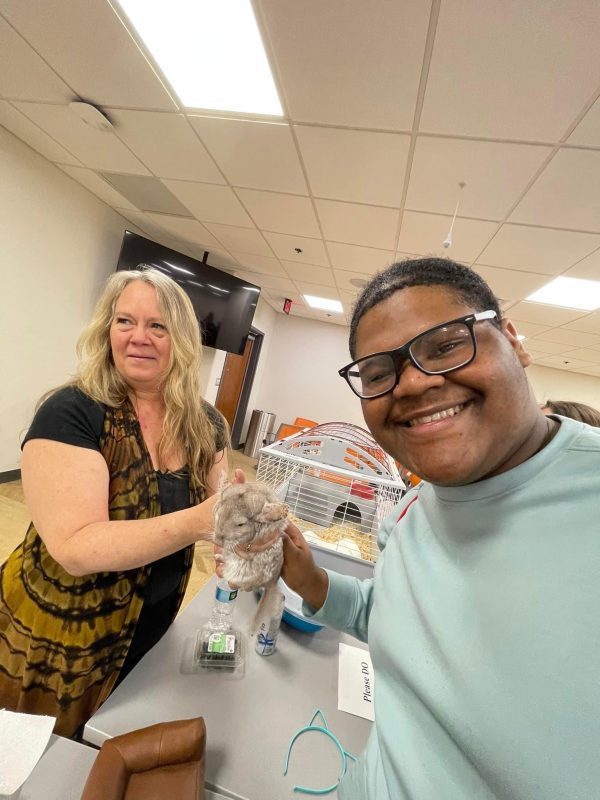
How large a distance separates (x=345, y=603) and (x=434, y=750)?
35cm

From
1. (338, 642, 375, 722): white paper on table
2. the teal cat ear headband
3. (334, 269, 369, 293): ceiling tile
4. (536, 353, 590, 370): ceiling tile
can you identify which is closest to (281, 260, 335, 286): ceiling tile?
(334, 269, 369, 293): ceiling tile

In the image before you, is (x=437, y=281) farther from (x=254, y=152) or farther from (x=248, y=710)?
(x=254, y=152)

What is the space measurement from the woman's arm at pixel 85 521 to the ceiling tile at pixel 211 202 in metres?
2.57

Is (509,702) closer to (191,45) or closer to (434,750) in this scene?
(434,750)

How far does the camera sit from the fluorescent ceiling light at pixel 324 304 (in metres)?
5.12

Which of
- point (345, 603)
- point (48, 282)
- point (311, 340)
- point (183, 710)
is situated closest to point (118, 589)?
point (183, 710)

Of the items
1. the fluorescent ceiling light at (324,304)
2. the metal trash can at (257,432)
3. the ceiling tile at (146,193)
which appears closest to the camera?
Result: the ceiling tile at (146,193)

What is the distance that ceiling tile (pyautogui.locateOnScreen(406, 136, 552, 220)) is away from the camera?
1.62 metres

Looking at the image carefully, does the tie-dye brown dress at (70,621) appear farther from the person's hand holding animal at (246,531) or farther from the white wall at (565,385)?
the white wall at (565,385)

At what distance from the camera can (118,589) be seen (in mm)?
802

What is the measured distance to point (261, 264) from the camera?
4102 millimetres

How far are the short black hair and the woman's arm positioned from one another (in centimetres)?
55

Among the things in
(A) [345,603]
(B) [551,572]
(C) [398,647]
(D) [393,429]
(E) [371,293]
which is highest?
(E) [371,293]

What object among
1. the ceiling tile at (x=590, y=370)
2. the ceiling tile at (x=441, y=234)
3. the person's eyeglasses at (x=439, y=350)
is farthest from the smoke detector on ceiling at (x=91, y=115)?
the ceiling tile at (x=590, y=370)
